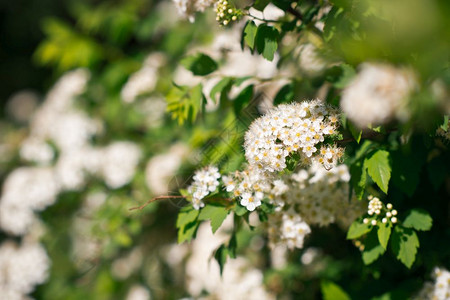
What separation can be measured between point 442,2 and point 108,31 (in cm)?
307

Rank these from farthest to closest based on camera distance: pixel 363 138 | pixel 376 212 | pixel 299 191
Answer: pixel 299 191
pixel 363 138
pixel 376 212

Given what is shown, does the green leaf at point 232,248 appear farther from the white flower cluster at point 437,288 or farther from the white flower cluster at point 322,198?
the white flower cluster at point 437,288

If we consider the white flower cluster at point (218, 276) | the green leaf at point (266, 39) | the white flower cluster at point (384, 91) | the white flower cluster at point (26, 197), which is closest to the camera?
the white flower cluster at point (384, 91)

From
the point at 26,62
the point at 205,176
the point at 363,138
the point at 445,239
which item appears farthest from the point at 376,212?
the point at 26,62

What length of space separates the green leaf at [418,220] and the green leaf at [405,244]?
0.02 meters

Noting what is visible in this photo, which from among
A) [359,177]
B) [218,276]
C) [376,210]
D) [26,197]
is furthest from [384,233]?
[26,197]

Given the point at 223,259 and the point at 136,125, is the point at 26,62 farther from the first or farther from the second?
the point at 223,259

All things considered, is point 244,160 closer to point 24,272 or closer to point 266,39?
point 266,39

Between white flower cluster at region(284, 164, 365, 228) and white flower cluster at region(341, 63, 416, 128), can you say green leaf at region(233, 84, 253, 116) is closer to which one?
white flower cluster at region(284, 164, 365, 228)

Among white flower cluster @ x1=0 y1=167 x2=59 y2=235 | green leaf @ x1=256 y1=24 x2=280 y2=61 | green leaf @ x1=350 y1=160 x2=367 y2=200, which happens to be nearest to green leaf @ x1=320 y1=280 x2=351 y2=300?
green leaf @ x1=350 y1=160 x2=367 y2=200

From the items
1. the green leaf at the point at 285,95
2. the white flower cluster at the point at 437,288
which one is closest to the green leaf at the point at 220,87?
the green leaf at the point at 285,95

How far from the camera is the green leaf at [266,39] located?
1501 mm

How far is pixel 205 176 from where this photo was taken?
60.1 inches

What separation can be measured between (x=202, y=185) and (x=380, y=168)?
1.97ft
